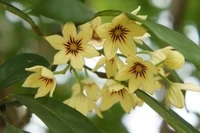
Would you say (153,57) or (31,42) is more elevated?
(153,57)

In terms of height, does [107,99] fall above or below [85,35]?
below

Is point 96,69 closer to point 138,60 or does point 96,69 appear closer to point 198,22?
point 138,60

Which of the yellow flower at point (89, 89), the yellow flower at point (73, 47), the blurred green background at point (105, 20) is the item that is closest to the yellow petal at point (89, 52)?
the yellow flower at point (73, 47)

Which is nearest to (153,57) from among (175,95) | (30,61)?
(175,95)

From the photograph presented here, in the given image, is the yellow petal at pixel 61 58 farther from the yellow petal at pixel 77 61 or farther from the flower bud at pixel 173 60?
the flower bud at pixel 173 60

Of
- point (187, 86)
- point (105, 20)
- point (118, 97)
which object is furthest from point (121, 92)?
point (105, 20)

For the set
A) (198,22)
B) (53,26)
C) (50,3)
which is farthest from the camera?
(198,22)

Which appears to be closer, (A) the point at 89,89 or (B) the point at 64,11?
(B) the point at 64,11

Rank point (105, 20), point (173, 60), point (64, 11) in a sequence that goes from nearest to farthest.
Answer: point (64, 11) → point (173, 60) → point (105, 20)

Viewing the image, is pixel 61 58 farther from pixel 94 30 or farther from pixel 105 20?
pixel 105 20
